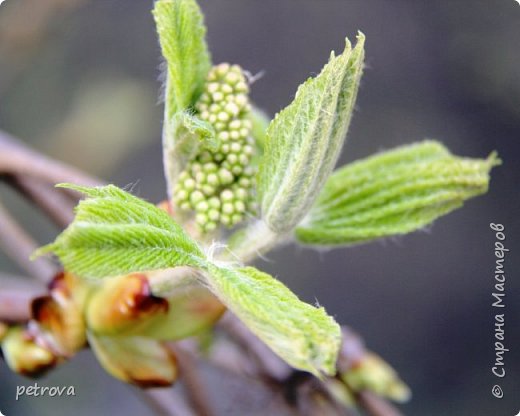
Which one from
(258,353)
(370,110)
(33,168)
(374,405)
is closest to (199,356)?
(258,353)

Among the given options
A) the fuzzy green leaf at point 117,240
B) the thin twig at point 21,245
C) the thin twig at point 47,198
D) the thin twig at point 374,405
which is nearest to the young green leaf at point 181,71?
the fuzzy green leaf at point 117,240

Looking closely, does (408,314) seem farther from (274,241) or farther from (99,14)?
(274,241)

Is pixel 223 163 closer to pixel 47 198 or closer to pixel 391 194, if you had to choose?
pixel 391 194

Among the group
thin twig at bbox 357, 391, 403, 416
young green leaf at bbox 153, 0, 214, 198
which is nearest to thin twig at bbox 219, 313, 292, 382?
thin twig at bbox 357, 391, 403, 416

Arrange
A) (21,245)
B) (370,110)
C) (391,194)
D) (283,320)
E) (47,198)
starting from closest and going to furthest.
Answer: (283,320)
(391,194)
(47,198)
(21,245)
(370,110)

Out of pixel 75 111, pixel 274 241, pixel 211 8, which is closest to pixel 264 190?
pixel 274 241

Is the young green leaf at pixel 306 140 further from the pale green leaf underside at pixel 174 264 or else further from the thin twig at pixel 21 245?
the thin twig at pixel 21 245
